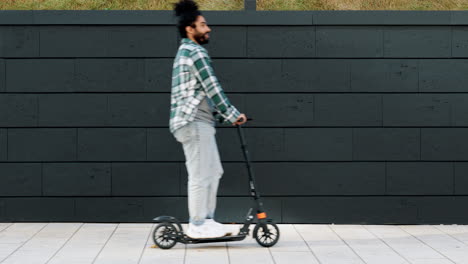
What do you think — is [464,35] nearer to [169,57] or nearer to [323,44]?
[323,44]

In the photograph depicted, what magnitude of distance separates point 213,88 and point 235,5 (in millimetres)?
1889

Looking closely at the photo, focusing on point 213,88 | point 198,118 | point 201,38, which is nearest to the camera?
point 213,88

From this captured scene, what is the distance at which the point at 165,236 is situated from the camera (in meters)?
6.38

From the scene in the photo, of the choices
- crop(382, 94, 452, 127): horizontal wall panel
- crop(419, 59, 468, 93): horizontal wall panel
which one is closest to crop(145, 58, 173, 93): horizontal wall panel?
crop(382, 94, 452, 127): horizontal wall panel

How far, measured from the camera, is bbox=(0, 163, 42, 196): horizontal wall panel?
7.53 metres

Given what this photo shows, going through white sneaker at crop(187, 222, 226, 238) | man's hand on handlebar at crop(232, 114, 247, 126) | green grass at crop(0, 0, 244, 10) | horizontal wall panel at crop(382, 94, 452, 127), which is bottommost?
white sneaker at crop(187, 222, 226, 238)

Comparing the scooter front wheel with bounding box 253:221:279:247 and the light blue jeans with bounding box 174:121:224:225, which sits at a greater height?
the light blue jeans with bounding box 174:121:224:225

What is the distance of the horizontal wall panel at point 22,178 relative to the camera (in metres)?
7.53

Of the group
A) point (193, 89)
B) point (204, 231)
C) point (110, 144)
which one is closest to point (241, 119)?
point (193, 89)

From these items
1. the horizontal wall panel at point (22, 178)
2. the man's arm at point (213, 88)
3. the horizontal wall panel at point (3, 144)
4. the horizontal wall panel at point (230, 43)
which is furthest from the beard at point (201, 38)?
the horizontal wall panel at point (3, 144)

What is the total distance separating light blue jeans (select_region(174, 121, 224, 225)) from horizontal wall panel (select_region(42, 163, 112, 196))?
1454 millimetres

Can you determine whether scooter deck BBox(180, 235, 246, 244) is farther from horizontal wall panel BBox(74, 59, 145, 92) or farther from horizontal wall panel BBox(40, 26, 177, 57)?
horizontal wall panel BBox(40, 26, 177, 57)

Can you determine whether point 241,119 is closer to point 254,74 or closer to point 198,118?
point 198,118

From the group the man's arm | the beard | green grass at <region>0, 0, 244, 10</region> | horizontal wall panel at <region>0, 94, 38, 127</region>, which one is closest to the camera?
the man's arm
